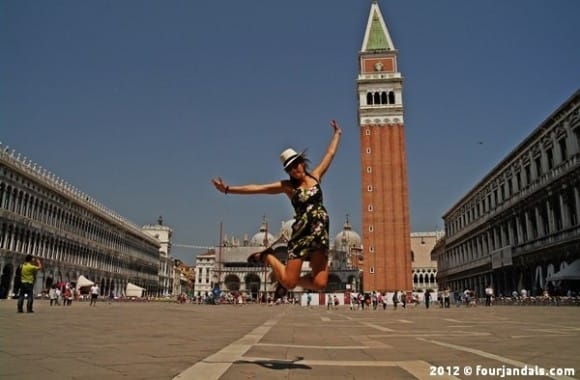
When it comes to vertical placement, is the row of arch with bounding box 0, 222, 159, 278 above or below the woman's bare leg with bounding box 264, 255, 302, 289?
above

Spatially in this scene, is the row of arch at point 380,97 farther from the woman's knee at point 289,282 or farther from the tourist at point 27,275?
the woman's knee at point 289,282

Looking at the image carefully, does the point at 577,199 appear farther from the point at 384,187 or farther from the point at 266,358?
the point at 266,358

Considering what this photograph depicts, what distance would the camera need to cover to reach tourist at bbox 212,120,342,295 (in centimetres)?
480

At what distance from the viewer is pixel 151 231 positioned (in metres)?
122

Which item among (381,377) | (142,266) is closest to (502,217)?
(381,377)

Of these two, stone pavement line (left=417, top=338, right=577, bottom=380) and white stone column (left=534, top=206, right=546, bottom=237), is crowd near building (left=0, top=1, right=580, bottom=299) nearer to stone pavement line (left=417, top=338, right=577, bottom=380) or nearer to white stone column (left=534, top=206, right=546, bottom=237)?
white stone column (left=534, top=206, right=546, bottom=237)

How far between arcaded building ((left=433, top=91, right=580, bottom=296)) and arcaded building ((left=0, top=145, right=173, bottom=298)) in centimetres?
4663

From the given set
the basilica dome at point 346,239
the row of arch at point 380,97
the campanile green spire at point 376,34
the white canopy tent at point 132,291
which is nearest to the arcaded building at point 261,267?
the basilica dome at point 346,239

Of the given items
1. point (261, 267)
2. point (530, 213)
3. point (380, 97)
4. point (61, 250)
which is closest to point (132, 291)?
point (61, 250)

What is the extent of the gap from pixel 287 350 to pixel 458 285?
239 ft

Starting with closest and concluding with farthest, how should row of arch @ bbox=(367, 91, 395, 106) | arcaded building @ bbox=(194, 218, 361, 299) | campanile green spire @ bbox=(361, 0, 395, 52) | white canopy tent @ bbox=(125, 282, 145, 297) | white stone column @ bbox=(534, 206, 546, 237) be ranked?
white stone column @ bbox=(534, 206, 546, 237)
white canopy tent @ bbox=(125, 282, 145, 297)
row of arch @ bbox=(367, 91, 395, 106)
campanile green spire @ bbox=(361, 0, 395, 52)
arcaded building @ bbox=(194, 218, 361, 299)

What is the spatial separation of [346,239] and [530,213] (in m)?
76.9

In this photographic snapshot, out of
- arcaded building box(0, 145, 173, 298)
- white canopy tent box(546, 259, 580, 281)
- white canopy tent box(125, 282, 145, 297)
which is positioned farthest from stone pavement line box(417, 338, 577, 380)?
white canopy tent box(125, 282, 145, 297)

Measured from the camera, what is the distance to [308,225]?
4.88 metres
